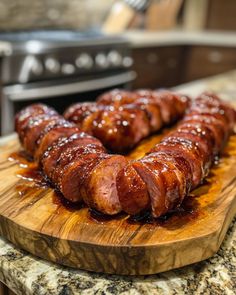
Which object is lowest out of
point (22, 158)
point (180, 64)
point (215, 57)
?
point (180, 64)

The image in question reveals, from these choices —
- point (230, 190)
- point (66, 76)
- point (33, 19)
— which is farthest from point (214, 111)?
point (33, 19)

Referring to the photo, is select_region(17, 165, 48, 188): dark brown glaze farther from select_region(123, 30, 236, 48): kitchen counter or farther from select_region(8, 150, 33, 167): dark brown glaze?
select_region(123, 30, 236, 48): kitchen counter

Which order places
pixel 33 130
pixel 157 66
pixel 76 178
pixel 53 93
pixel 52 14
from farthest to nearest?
pixel 157 66 < pixel 52 14 < pixel 53 93 < pixel 33 130 < pixel 76 178

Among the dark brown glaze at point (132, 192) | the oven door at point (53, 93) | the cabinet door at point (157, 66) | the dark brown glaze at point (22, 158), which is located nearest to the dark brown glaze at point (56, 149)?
the dark brown glaze at point (22, 158)

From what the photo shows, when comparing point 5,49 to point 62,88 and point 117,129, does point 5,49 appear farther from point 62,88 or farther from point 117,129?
point 117,129

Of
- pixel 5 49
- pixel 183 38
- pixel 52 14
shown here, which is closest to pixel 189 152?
pixel 5 49

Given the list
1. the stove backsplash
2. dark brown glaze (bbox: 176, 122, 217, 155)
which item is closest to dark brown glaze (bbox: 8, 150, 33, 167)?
dark brown glaze (bbox: 176, 122, 217, 155)

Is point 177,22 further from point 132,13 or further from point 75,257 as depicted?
point 75,257
